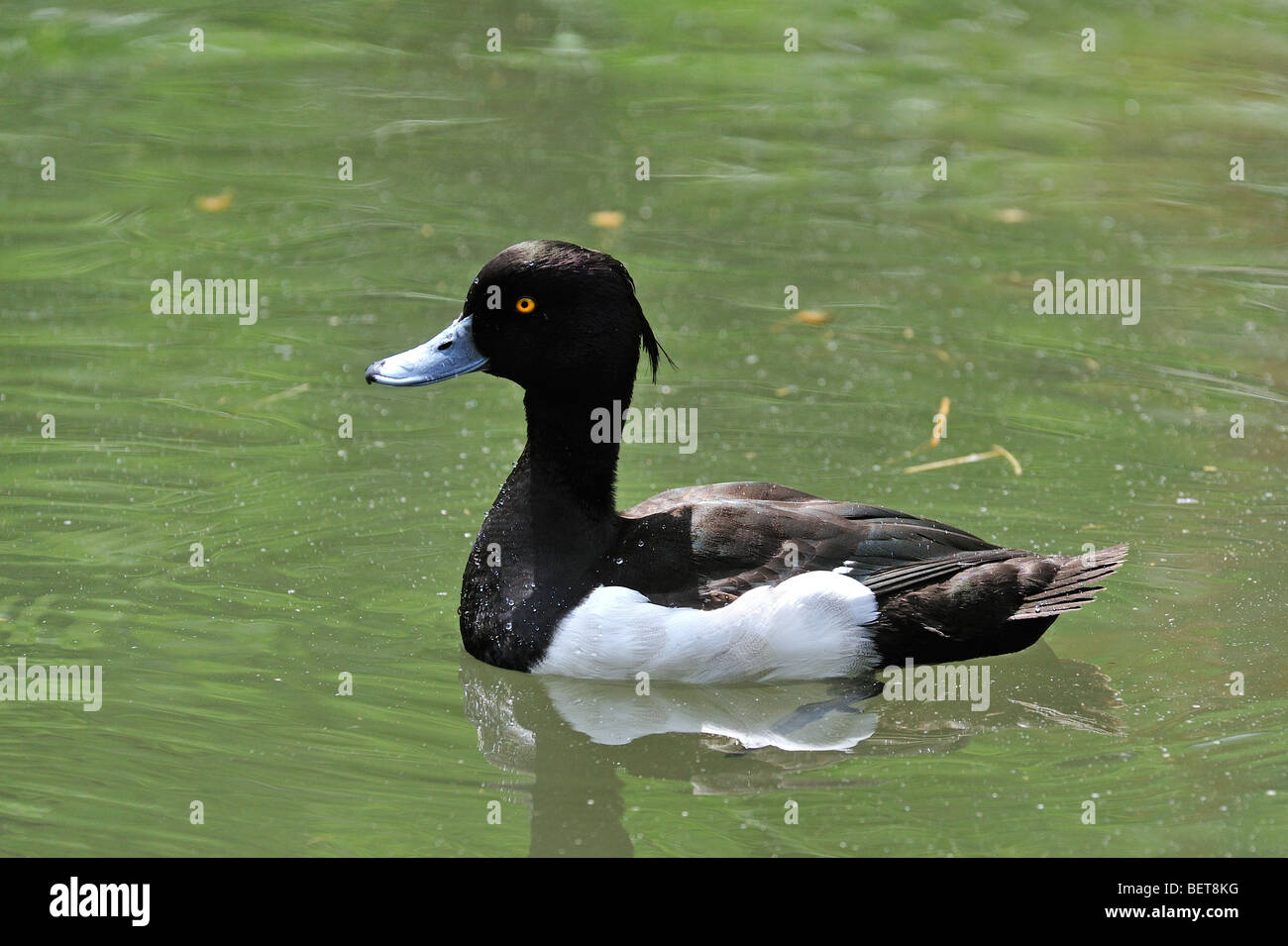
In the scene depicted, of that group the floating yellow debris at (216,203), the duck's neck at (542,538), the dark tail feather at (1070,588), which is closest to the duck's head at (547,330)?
the duck's neck at (542,538)

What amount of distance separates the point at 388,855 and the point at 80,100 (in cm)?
940

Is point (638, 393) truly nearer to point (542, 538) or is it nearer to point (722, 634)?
point (542, 538)

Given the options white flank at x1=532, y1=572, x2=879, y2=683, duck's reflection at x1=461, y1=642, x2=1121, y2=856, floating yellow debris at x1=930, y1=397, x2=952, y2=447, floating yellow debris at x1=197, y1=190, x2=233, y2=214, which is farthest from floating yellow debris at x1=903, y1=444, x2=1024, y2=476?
floating yellow debris at x1=197, y1=190, x2=233, y2=214

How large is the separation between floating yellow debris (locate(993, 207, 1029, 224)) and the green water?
16cm

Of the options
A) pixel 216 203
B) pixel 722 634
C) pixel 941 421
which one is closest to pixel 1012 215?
pixel 941 421

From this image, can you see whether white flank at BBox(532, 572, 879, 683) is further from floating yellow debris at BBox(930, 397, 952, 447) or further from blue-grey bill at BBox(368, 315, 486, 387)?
floating yellow debris at BBox(930, 397, 952, 447)

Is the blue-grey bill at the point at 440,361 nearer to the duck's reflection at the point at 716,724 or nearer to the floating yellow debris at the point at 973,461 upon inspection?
the duck's reflection at the point at 716,724

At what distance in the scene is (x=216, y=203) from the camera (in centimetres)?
1217

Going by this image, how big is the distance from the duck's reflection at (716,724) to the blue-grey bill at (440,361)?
118cm

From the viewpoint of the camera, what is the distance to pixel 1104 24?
15.8 metres

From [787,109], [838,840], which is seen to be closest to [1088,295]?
[787,109]

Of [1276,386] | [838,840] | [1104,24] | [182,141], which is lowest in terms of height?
[838,840]

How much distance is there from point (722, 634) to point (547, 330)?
1.43 meters

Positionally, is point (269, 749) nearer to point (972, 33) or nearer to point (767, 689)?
point (767, 689)
